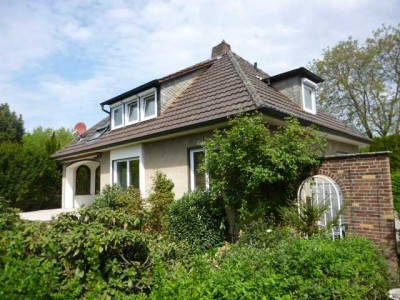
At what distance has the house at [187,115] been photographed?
35.1 feet

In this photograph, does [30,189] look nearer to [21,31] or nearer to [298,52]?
[21,31]

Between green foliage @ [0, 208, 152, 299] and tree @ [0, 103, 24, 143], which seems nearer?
green foliage @ [0, 208, 152, 299]

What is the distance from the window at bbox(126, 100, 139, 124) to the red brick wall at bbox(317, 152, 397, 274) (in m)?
10.3

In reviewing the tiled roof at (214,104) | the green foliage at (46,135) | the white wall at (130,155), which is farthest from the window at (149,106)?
the green foliage at (46,135)

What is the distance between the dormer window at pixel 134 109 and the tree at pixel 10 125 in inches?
1178

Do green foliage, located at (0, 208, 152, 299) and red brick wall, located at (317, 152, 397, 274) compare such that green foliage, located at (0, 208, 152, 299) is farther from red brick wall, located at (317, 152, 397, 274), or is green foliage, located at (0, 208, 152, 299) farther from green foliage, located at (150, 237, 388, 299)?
red brick wall, located at (317, 152, 397, 274)

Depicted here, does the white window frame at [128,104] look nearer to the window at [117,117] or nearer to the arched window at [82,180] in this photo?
the window at [117,117]

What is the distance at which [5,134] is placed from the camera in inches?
1512

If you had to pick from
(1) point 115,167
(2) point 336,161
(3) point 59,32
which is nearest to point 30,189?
(1) point 115,167

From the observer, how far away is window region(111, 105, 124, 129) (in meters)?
16.2

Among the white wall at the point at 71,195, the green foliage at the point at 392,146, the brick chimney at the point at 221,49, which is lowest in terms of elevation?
the white wall at the point at 71,195

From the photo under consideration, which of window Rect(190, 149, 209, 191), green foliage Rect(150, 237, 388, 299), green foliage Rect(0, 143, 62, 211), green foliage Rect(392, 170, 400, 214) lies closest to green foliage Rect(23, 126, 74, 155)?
green foliage Rect(0, 143, 62, 211)

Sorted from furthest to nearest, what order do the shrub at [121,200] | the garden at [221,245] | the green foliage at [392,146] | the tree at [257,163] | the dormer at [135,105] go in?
the green foliage at [392,146] → the dormer at [135,105] → the shrub at [121,200] → the tree at [257,163] → the garden at [221,245]

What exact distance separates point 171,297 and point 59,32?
32.1 feet
